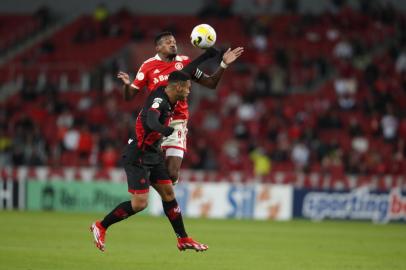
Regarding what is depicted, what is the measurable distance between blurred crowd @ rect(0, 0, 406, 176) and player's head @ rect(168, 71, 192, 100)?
579 inches

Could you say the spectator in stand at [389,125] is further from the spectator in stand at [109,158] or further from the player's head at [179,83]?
the player's head at [179,83]

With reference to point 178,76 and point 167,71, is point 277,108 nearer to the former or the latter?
point 167,71

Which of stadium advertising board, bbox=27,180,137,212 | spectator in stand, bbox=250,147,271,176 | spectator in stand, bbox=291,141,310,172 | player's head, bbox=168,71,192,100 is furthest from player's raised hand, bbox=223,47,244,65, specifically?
spectator in stand, bbox=291,141,310,172

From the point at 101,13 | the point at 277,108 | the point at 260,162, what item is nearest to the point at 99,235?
the point at 260,162

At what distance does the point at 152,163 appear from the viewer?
1180 cm

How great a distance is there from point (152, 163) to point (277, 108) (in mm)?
18095

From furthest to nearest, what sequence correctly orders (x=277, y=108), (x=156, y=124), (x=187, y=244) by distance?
(x=277, y=108), (x=187, y=244), (x=156, y=124)

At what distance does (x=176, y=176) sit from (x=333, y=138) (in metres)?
15.9

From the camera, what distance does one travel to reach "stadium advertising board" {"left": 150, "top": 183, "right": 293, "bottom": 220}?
2373 centimetres

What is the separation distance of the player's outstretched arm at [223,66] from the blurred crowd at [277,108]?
14017 millimetres

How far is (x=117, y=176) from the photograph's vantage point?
2528 centimetres

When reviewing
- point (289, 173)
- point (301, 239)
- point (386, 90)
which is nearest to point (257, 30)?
point (386, 90)

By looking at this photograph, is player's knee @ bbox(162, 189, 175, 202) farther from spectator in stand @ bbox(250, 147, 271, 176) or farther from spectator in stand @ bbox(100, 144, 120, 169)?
spectator in stand @ bbox(100, 144, 120, 169)

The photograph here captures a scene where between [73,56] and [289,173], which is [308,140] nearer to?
[289,173]
